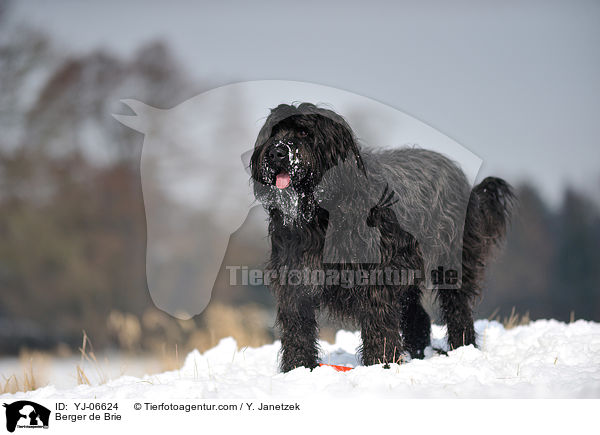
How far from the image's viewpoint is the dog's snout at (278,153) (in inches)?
137

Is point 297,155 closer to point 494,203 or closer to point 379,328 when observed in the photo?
point 379,328

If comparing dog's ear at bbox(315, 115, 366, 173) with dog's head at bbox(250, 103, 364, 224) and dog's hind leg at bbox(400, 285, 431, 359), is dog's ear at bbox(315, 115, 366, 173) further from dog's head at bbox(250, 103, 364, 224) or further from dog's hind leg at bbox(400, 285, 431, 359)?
dog's hind leg at bbox(400, 285, 431, 359)

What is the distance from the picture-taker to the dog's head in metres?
3.51

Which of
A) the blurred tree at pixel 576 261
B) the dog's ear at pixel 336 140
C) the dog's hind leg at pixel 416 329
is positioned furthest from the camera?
the blurred tree at pixel 576 261

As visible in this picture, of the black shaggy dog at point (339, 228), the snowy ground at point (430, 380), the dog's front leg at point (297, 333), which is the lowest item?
the snowy ground at point (430, 380)

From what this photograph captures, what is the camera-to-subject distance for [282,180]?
354cm

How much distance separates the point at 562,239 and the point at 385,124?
15.7 meters

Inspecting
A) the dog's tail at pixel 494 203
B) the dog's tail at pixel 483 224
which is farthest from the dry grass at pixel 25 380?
the dog's tail at pixel 494 203

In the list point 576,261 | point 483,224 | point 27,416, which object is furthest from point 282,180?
point 576,261

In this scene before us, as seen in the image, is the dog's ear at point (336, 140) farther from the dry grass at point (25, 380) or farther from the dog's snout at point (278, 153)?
the dry grass at point (25, 380)

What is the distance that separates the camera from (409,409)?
2.87 metres

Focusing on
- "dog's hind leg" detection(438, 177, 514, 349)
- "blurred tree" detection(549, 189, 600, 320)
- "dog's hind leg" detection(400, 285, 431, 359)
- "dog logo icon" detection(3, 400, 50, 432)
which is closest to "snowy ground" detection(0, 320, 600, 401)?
"dog's hind leg" detection(438, 177, 514, 349)

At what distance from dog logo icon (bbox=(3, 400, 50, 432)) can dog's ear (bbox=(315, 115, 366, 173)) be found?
2.31 metres

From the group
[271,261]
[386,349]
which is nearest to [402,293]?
[386,349]
